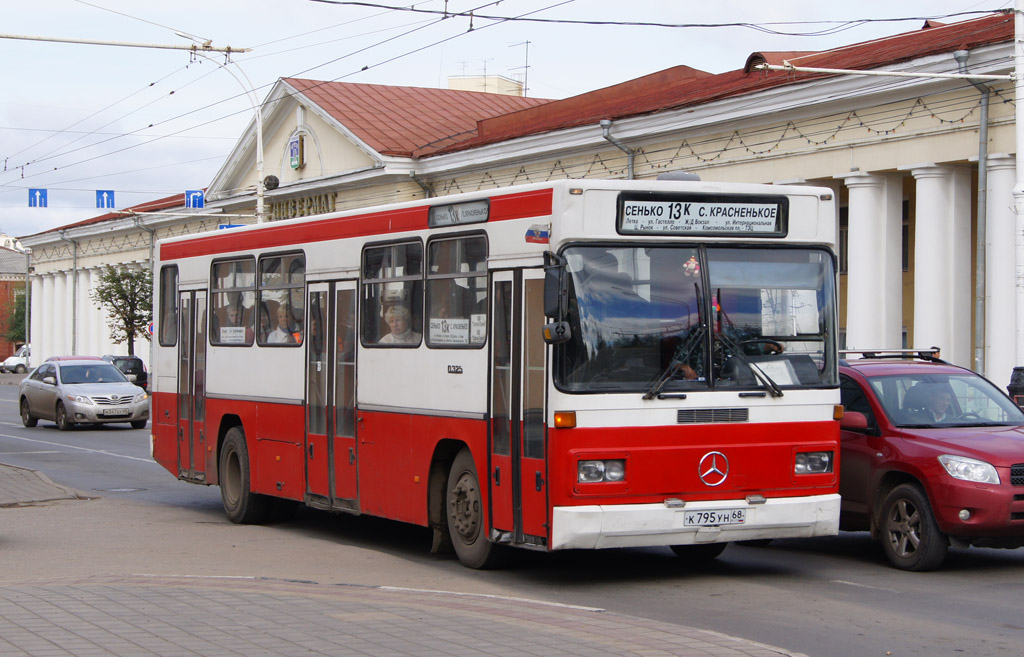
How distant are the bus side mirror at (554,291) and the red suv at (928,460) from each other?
Result: 3.07 m

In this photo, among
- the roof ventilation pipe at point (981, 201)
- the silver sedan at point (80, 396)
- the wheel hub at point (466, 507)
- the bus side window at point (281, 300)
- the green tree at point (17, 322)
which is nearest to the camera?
the wheel hub at point (466, 507)

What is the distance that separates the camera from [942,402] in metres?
11.6

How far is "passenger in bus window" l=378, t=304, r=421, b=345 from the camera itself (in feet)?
37.8

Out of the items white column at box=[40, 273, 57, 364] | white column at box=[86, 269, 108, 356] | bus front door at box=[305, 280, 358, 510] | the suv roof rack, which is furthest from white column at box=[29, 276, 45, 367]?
→ the suv roof rack

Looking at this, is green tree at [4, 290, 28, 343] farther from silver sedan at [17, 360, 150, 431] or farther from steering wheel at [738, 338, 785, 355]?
steering wheel at [738, 338, 785, 355]

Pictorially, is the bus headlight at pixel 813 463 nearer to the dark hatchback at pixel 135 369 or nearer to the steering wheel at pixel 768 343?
the steering wheel at pixel 768 343

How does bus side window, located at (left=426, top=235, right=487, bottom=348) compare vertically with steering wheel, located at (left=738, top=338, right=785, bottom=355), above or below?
above

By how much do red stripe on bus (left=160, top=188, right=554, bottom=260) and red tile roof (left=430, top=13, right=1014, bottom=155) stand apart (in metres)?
16.0

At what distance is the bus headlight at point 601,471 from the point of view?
9547 millimetres

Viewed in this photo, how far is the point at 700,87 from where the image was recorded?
3578 centimetres

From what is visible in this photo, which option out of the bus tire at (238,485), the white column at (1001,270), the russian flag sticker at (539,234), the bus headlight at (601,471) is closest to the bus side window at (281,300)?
the bus tire at (238,485)

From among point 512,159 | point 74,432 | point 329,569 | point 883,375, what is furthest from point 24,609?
point 512,159

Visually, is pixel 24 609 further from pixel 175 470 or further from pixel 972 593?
pixel 175 470

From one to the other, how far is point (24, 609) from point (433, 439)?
3765 mm
